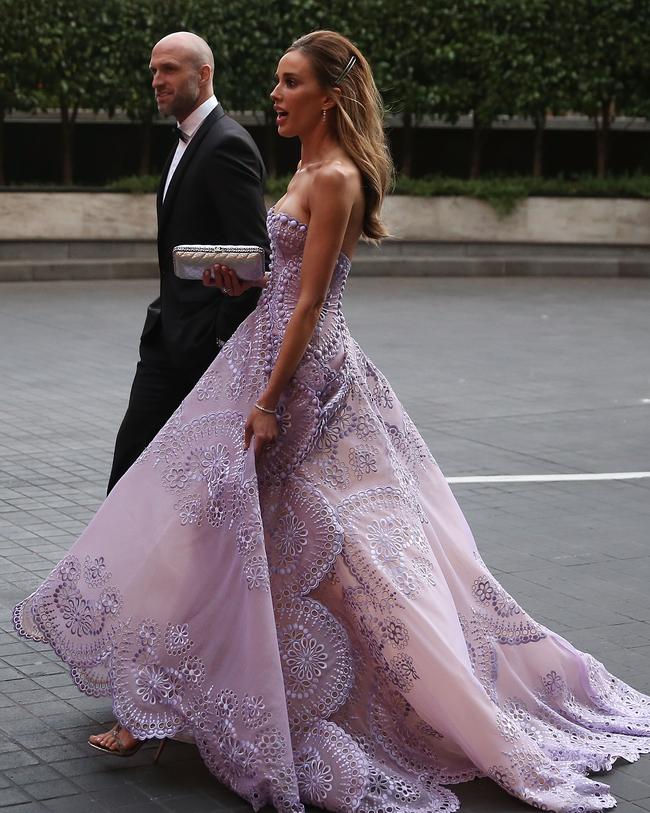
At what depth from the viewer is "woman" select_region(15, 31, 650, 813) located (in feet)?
13.9

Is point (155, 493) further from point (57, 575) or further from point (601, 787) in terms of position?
point (601, 787)

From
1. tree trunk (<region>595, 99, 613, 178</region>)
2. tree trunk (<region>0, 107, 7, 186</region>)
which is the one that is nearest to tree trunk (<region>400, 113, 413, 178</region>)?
tree trunk (<region>595, 99, 613, 178</region>)

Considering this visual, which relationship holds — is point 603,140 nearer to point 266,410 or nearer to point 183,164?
point 183,164

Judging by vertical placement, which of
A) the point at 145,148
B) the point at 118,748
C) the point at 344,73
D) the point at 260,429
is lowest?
the point at 118,748

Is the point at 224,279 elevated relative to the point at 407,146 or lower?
elevated

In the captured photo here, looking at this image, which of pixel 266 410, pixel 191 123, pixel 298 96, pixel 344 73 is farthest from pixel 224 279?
pixel 191 123

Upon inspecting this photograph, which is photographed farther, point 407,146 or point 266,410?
point 407,146

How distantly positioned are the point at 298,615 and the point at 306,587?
0.27 feet

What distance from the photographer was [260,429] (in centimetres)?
438

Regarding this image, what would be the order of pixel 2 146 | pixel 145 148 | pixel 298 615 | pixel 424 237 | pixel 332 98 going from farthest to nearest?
pixel 424 237
pixel 145 148
pixel 2 146
pixel 332 98
pixel 298 615

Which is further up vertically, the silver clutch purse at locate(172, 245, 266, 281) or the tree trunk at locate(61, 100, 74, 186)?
the silver clutch purse at locate(172, 245, 266, 281)

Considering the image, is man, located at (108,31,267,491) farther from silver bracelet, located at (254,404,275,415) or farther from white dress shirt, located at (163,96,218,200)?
silver bracelet, located at (254,404,275,415)

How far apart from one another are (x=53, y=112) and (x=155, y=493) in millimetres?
17271

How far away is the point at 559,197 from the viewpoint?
68.5ft
